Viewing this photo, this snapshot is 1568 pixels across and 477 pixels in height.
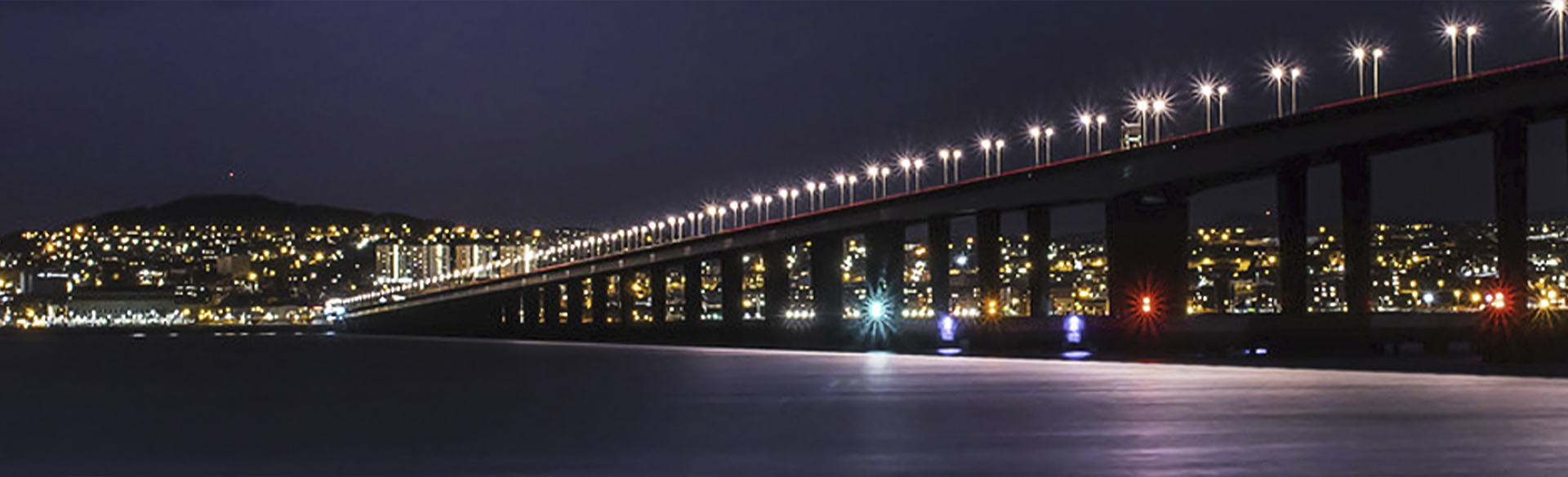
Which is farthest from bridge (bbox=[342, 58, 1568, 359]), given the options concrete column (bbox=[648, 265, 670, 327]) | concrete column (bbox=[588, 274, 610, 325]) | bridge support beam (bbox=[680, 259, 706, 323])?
concrete column (bbox=[588, 274, 610, 325])

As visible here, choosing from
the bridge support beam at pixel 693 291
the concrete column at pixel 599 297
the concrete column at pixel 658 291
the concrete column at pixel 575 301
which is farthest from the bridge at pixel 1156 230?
the concrete column at pixel 575 301

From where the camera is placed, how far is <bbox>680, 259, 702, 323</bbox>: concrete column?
5886 inches

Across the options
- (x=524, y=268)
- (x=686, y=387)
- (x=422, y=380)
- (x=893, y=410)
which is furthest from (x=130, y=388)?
(x=524, y=268)

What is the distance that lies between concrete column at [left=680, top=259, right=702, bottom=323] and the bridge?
38.4ft

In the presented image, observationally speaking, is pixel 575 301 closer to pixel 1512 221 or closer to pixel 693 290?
pixel 693 290

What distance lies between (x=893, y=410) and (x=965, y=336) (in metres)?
53.0

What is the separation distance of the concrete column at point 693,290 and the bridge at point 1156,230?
1171cm

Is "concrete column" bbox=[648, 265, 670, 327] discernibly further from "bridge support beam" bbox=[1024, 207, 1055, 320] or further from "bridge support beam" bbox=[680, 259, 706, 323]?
"bridge support beam" bbox=[1024, 207, 1055, 320]

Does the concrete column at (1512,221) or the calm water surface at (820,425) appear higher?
the concrete column at (1512,221)

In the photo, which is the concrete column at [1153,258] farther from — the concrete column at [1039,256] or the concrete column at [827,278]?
the concrete column at [827,278]

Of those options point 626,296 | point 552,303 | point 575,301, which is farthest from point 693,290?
point 552,303

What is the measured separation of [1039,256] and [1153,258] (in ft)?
48.8

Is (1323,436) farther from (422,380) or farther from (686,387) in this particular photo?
(422,380)

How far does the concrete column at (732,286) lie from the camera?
140 meters
